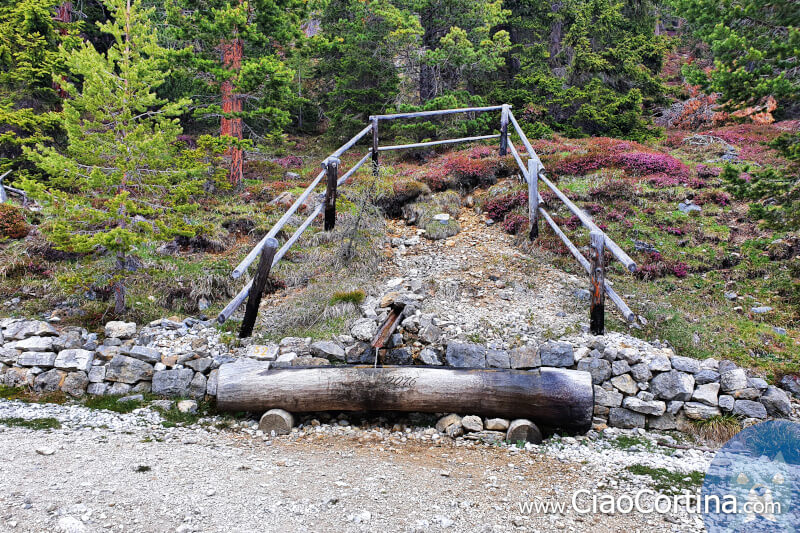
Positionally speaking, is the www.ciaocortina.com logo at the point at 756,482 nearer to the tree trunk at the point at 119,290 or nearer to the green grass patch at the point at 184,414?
the green grass patch at the point at 184,414

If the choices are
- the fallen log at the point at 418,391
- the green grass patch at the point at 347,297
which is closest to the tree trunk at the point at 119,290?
the fallen log at the point at 418,391

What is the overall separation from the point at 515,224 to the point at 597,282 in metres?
4.04

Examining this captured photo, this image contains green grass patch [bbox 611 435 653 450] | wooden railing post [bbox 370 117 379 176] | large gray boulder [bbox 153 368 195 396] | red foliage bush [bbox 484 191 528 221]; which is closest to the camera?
green grass patch [bbox 611 435 653 450]

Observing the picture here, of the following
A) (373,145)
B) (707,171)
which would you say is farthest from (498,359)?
(707,171)

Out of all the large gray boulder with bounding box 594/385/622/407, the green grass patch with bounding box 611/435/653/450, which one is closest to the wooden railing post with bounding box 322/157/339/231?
the large gray boulder with bounding box 594/385/622/407

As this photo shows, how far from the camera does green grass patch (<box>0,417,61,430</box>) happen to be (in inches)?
215

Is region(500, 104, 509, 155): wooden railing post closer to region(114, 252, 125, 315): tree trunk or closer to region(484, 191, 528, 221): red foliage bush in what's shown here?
region(484, 191, 528, 221): red foliage bush

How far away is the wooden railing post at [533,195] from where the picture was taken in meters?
9.02

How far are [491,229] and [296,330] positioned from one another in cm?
545

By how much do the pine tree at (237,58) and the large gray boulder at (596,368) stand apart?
974 cm

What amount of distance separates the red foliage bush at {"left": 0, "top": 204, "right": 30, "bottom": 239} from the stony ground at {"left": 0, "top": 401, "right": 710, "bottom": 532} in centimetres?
559

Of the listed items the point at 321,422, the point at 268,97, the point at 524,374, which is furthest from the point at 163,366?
the point at 268,97

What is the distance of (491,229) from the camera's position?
10.4 m

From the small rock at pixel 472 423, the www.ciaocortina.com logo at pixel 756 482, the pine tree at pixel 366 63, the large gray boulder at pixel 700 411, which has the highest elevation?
the pine tree at pixel 366 63
